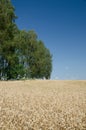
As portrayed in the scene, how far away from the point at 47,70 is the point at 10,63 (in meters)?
28.3

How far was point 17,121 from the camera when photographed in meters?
10.5

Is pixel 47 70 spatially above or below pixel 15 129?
above

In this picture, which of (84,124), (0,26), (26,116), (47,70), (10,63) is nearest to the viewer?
(84,124)

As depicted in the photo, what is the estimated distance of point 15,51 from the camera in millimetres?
55000

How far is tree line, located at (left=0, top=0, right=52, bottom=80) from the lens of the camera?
44.9m

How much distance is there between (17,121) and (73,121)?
2.41 meters

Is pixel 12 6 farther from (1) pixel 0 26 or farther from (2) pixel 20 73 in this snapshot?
(2) pixel 20 73

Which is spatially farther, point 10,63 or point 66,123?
point 10,63

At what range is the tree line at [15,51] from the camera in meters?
44.9

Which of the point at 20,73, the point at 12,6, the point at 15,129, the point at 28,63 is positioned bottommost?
the point at 15,129

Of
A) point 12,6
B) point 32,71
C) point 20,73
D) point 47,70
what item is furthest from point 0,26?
point 47,70

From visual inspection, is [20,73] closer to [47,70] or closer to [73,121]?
[47,70]

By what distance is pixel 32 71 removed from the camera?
67.3m

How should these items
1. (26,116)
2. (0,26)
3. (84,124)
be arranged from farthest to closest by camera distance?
(0,26), (26,116), (84,124)
